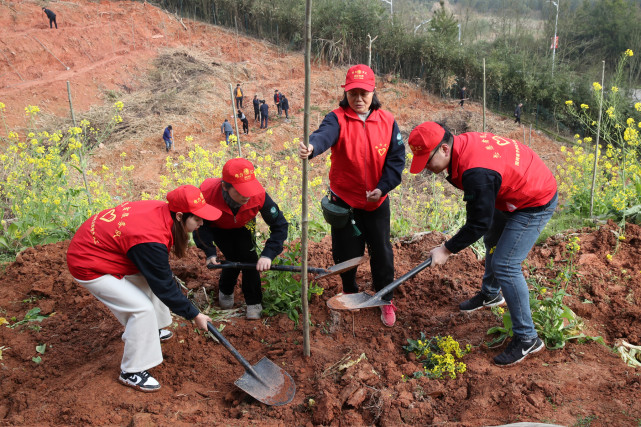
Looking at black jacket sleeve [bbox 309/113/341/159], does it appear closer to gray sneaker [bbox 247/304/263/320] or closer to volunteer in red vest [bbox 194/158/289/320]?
volunteer in red vest [bbox 194/158/289/320]

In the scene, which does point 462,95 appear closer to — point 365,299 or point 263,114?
point 263,114

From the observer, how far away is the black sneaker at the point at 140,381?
297 centimetres

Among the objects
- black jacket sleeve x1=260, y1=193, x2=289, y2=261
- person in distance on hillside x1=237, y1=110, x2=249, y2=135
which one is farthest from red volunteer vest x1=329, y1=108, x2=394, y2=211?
person in distance on hillside x1=237, y1=110, x2=249, y2=135

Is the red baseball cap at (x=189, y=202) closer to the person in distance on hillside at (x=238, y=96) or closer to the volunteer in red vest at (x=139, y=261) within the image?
the volunteer in red vest at (x=139, y=261)

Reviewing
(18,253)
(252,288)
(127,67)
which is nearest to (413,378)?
(252,288)

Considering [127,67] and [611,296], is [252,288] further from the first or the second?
[127,67]

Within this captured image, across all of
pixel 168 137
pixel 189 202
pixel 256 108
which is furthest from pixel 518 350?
pixel 256 108

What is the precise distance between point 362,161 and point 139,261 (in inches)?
64.6

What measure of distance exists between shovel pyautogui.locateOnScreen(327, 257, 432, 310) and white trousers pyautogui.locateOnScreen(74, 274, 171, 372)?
4.05 ft

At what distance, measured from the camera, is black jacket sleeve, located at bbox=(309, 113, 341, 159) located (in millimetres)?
2934

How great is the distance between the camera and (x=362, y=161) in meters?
3.23

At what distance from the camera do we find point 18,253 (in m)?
4.66

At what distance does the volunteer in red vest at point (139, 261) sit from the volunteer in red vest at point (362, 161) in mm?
974

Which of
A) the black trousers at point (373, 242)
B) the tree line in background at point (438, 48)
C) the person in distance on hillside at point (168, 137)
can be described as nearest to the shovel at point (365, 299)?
the black trousers at point (373, 242)
